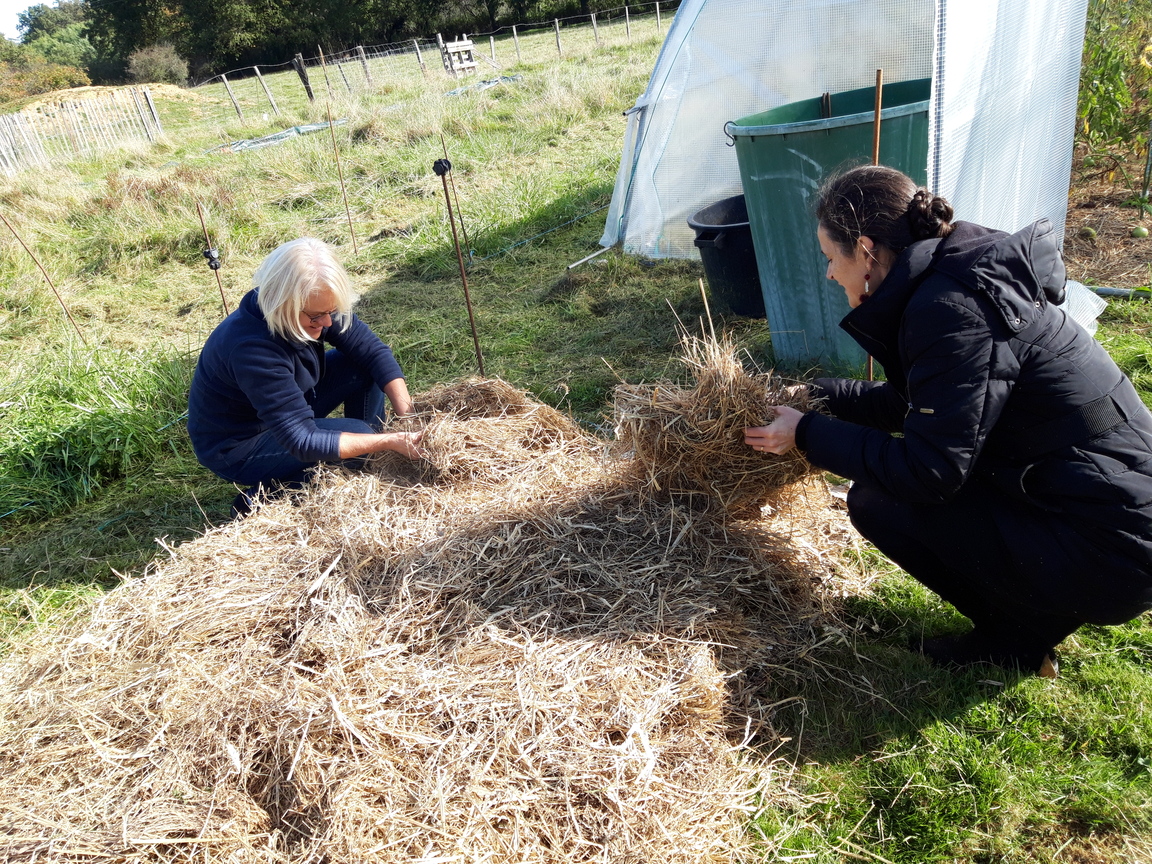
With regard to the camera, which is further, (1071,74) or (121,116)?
(121,116)

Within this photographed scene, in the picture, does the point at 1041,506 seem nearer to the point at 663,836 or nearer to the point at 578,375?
the point at 663,836

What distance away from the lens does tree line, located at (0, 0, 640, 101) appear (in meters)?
34.5

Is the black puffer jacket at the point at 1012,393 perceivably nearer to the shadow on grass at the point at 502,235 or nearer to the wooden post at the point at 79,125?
the shadow on grass at the point at 502,235

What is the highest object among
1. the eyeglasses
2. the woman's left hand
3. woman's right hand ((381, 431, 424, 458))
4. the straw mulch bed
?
the eyeglasses

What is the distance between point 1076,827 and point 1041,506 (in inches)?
30.5

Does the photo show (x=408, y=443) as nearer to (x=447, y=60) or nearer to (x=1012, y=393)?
(x=1012, y=393)

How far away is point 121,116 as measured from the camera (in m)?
15.8

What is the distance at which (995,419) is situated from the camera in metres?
1.84

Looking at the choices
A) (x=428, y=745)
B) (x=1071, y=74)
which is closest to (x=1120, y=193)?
(x=1071, y=74)

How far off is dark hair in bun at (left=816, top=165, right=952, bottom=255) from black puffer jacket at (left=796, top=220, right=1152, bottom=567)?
0.20 feet

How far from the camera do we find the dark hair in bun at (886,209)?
191cm

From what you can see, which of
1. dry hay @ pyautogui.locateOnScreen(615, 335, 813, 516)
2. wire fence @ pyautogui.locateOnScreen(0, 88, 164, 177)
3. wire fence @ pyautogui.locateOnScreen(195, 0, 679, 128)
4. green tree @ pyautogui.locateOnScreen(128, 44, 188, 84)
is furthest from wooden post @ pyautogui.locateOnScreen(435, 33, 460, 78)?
green tree @ pyautogui.locateOnScreen(128, 44, 188, 84)

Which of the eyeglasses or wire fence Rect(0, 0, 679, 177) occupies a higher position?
wire fence Rect(0, 0, 679, 177)

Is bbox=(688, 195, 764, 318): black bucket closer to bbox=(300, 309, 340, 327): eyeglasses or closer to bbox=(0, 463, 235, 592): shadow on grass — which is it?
bbox=(300, 309, 340, 327): eyeglasses
